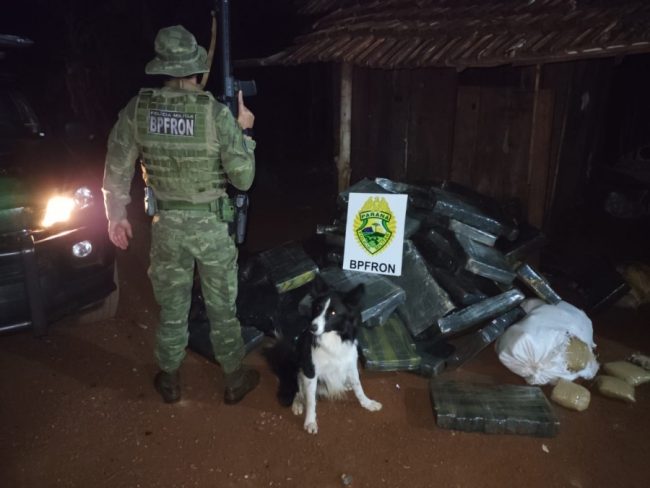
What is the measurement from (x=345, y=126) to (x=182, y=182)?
3.45 meters

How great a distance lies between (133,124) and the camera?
338cm

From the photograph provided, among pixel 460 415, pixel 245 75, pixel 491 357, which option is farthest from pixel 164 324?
pixel 245 75

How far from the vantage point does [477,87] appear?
20.1 ft

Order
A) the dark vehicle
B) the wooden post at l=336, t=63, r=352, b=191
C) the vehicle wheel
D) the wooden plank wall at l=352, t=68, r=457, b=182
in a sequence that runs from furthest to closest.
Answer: the wooden plank wall at l=352, t=68, r=457, b=182 < the wooden post at l=336, t=63, r=352, b=191 < the vehicle wheel < the dark vehicle

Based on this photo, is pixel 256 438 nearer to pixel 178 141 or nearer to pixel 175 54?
pixel 178 141

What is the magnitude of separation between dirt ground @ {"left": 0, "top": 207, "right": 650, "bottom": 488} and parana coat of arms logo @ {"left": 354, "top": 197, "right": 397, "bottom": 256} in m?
1.25

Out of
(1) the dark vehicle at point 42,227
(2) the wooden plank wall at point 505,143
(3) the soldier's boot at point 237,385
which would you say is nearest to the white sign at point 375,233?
(3) the soldier's boot at point 237,385

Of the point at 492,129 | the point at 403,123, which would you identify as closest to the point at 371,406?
the point at 492,129

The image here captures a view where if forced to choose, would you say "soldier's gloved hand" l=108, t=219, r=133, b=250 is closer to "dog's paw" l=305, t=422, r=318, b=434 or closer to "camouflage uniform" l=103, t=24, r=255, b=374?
"camouflage uniform" l=103, t=24, r=255, b=374

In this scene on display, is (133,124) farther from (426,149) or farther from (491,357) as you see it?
(426,149)

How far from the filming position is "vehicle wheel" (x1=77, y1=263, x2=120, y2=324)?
16.1 feet

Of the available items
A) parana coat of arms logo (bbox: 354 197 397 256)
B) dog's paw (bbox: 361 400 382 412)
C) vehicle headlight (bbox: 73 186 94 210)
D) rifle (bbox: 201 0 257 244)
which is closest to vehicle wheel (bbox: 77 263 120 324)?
vehicle headlight (bbox: 73 186 94 210)

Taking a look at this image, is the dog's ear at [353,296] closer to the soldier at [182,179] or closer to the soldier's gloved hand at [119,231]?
the soldier at [182,179]

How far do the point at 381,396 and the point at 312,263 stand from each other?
1.50 meters
